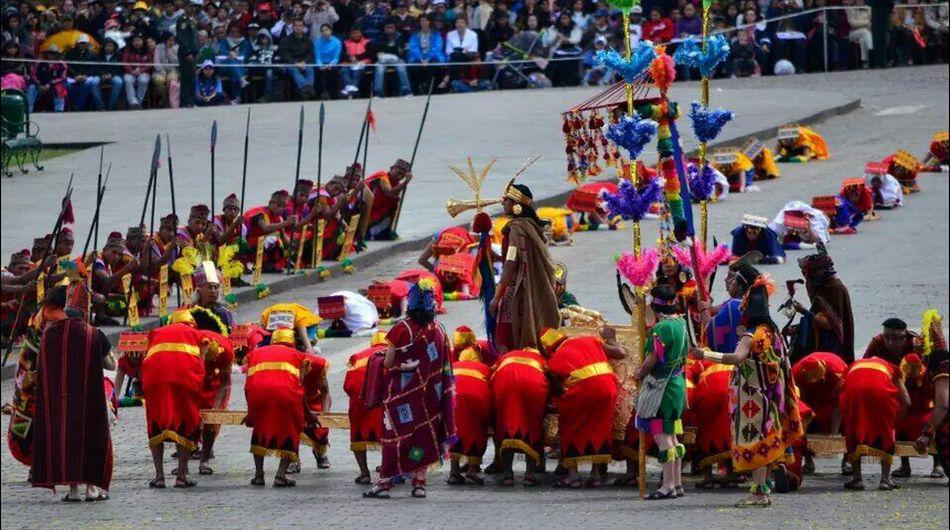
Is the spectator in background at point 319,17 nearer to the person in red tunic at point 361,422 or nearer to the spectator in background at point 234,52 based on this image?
the spectator in background at point 234,52

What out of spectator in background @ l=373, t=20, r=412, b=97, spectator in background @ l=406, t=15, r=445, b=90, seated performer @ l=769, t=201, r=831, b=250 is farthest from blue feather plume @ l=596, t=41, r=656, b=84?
spectator in background @ l=373, t=20, r=412, b=97

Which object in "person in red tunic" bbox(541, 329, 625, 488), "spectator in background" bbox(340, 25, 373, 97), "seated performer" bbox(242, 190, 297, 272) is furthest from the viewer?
"spectator in background" bbox(340, 25, 373, 97)

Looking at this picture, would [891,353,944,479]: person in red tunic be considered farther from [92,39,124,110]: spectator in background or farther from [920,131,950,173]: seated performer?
[92,39,124,110]: spectator in background

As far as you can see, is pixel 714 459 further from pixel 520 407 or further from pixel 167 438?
pixel 167 438

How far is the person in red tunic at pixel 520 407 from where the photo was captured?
14172mm

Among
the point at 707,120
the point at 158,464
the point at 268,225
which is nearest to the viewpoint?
the point at 158,464

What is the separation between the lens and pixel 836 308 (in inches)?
582

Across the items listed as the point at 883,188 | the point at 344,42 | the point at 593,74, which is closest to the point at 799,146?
the point at 883,188

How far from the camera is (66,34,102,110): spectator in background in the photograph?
3537cm

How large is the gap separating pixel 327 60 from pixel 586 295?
1421 cm

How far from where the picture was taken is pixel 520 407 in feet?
46.5

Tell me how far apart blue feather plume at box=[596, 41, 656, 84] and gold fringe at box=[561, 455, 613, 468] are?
2683mm

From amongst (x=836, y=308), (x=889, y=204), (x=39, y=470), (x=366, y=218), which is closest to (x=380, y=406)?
(x=39, y=470)

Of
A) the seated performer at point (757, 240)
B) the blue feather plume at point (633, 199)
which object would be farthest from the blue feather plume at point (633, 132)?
the seated performer at point (757, 240)
